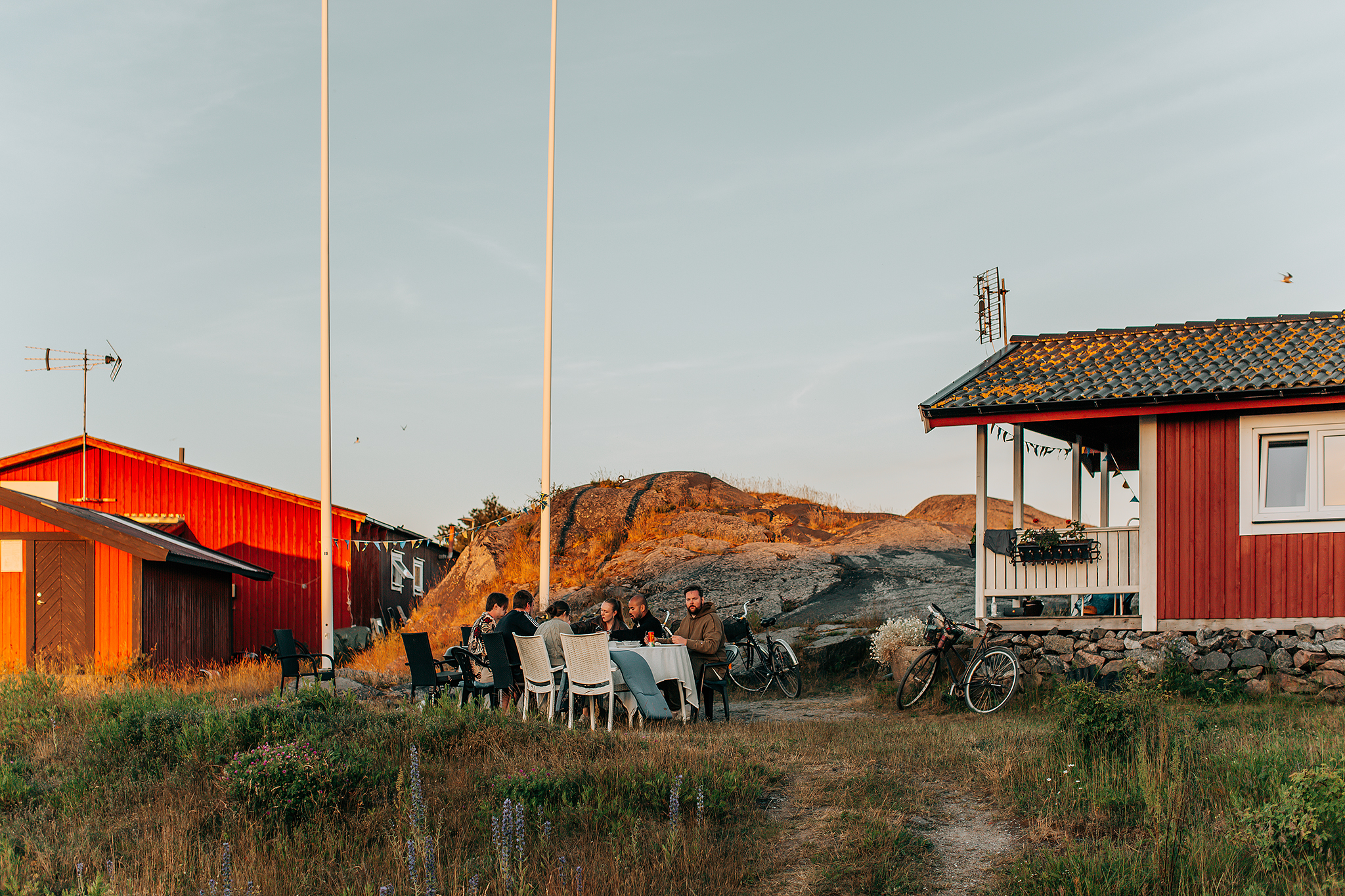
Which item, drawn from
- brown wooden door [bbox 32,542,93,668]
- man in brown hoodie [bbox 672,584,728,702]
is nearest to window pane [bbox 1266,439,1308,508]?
man in brown hoodie [bbox 672,584,728,702]

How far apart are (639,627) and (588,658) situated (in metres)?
2.35

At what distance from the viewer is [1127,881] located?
5938 mm

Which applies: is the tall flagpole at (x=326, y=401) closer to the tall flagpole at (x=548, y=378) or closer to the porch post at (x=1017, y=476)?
the tall flagpole at (x=548, y=378)

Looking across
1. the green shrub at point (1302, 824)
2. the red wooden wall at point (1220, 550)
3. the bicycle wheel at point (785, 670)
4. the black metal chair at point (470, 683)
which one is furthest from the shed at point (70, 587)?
the green shrub at point (1302, 824)

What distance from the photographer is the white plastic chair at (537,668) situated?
1105 centimetres

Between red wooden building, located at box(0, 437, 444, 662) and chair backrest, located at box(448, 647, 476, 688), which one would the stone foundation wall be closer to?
chair backrest, located at box(448, 647, 476, 688)

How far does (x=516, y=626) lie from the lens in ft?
38.9

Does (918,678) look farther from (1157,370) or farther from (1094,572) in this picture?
(1157,370)

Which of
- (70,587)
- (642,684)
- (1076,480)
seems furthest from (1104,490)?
(70,587)

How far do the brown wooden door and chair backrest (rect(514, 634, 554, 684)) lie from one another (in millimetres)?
9676

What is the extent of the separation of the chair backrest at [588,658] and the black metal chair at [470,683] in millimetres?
1259

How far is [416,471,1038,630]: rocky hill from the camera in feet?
68.4

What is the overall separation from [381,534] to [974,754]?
22775mm

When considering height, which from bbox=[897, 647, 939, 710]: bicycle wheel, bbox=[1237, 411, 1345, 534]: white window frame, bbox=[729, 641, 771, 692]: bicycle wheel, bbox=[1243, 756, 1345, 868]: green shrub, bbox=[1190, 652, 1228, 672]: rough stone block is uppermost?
bbox=[1237, 411, 1345, 534]: white window frame
